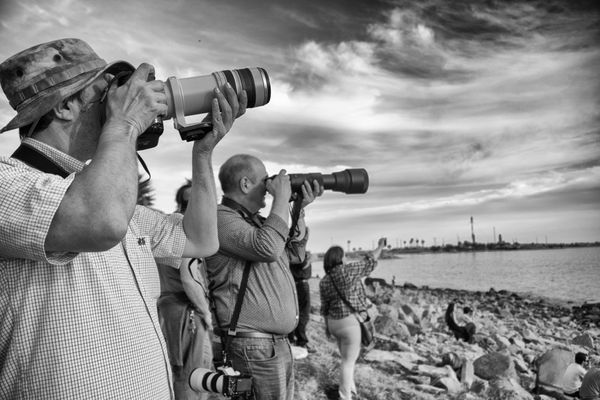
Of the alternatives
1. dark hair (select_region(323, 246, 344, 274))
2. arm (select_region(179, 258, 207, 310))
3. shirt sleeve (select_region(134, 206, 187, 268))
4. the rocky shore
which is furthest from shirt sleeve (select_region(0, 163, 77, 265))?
dark hair (select_region(323, 246, 344, 274))

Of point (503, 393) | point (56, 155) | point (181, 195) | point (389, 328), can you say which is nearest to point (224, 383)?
point (56, 155)

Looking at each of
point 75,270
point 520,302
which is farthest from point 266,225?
point 520,302

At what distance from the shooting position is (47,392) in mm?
991

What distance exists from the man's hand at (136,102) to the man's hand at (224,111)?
0.85 feet

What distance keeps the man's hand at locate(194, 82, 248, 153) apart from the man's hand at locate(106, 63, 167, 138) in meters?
0.26

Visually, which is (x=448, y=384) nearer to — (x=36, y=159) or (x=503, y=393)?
(x=503, y=393)

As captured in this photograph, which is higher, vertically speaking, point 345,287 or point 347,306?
point 345,287

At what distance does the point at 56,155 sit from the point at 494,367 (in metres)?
6.07

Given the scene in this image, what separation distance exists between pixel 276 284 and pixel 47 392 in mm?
1510

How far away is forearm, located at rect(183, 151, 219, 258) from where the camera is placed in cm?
168

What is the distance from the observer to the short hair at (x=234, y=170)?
2.62m

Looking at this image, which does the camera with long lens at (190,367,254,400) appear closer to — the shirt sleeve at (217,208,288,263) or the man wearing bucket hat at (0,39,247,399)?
the shirt sleeve at (217,208,288,263)

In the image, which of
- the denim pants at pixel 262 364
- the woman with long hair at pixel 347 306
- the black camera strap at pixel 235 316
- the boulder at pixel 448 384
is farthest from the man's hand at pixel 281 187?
the boulder at pixel 448 384

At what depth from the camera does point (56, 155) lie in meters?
1.15
